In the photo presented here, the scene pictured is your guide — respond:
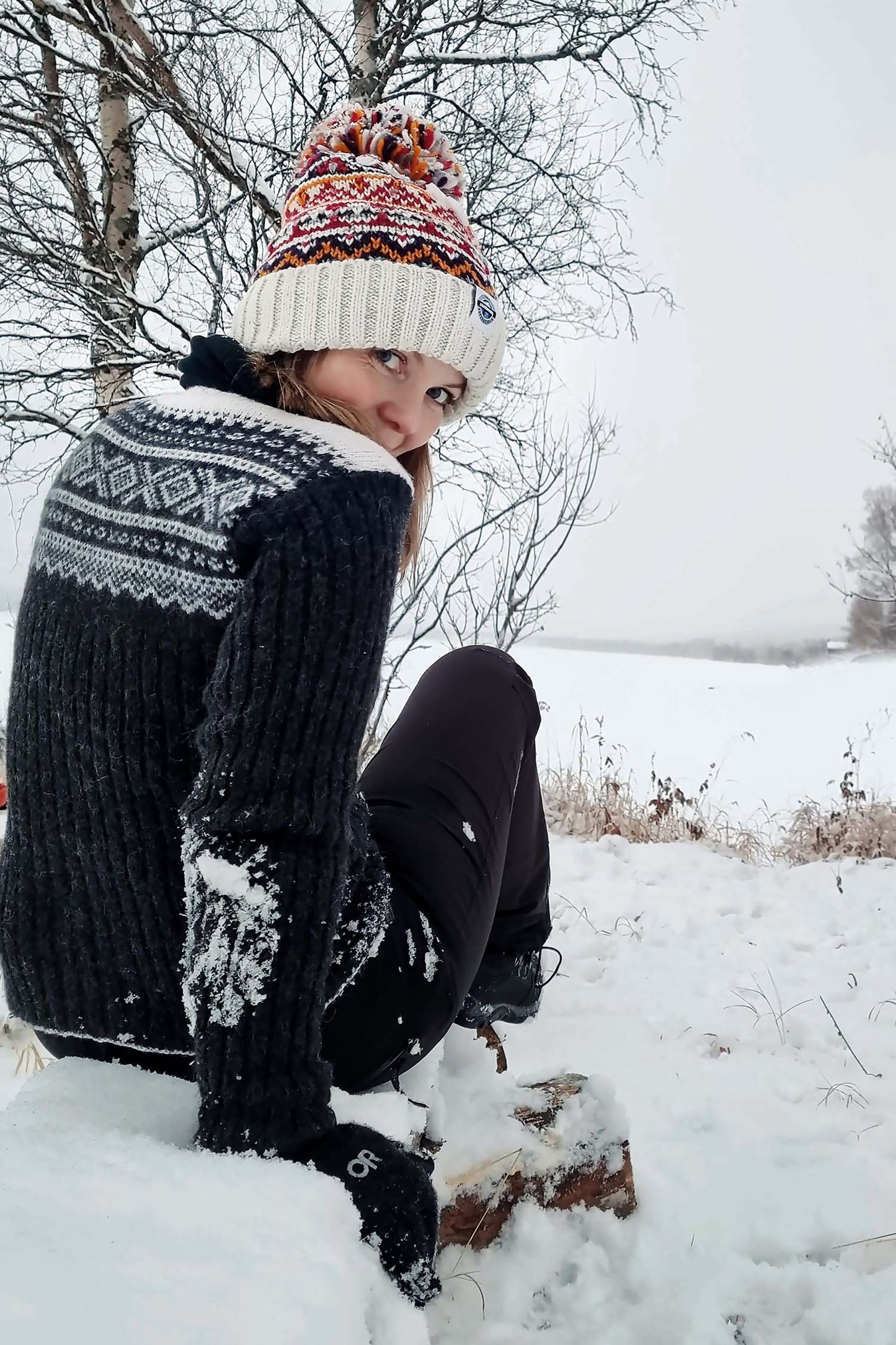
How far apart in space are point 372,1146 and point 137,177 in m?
5.08

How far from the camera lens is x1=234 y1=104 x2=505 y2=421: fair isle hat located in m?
1.18

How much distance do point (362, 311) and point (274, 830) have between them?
87cm

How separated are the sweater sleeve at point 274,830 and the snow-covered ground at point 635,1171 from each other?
61mm

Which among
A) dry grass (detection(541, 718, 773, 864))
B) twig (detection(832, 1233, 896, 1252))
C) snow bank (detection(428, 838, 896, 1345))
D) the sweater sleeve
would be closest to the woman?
the sweater sleeve

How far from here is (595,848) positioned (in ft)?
11.3

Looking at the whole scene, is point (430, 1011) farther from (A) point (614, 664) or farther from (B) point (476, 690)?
(A) point (614, 664)

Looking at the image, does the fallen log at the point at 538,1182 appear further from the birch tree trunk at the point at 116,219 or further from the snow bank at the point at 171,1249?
the birch tree trunk at the point at 116,219

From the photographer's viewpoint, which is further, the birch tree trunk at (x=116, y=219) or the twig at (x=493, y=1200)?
the birch tree trunk at (x=116, y=219)

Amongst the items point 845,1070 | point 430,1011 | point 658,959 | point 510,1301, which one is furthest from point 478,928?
point 658,959

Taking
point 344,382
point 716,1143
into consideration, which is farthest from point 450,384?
point 716,1143

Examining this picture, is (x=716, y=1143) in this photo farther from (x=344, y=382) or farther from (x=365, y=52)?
(x=365, y=52)

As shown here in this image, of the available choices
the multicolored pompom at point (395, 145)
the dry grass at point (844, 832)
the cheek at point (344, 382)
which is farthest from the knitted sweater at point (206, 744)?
the dry grass at point (844, 832)

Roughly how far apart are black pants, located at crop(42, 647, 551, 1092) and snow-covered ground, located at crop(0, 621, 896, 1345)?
4.1 inches

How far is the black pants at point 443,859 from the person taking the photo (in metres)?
0.86
